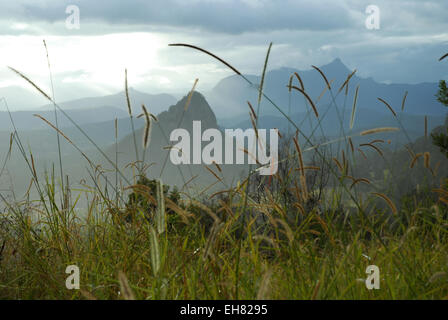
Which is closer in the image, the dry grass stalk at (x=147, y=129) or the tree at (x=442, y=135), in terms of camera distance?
the dry grass stalk at (x=147, y=129)

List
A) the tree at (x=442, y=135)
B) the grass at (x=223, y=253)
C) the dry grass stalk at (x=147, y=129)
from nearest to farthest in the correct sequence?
the dry grass stalk at (x=147, y=129)
the grass at (x=223, y=253)
the tree at (x=442, y=135)

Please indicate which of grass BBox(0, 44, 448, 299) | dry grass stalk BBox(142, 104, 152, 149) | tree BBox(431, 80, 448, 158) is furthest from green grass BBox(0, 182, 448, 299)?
tree BBox(431, 80, 448, 158)

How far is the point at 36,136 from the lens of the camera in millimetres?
190500

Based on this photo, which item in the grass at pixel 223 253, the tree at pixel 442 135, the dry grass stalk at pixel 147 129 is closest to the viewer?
the dry grass stalk at pixel 147 129

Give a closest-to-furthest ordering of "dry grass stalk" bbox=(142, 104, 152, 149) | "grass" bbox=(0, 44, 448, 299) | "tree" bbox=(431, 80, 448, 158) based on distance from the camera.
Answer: "dry grass stalk" bbox=(142, 104, 152, 149)
"grass" bbox=(0, 44, 448, 299)
"tree" bbox=(431, 80, 448, 158)

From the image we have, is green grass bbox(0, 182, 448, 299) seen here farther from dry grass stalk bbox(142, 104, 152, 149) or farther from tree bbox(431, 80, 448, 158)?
tree bbox(431, 80, 448, 158)

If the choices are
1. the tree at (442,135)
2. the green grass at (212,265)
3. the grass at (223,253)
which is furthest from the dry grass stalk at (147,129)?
the tree at (442,135)

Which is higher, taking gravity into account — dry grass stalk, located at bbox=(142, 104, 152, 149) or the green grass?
dry grass stalk, located at bbox=(142, 104, 152, 149)

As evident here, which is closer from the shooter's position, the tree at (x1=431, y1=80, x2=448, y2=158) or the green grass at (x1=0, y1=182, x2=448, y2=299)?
the green grass at (x1=0, y1=182, x2=448, y2=299)

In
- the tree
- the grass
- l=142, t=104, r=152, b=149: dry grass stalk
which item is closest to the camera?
l=142, t=104, r=152, b=149: dry grass stalk

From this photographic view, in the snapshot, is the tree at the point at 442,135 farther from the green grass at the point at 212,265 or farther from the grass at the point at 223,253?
the green grass at the point at 212,265

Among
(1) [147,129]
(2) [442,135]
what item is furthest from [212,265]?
(2) [442,135]
